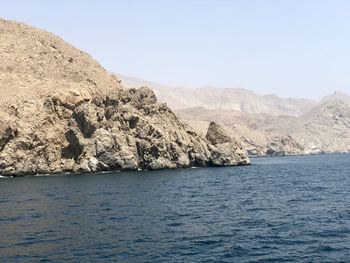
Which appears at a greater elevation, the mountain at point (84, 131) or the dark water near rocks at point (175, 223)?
the mountain at point (84, 131)

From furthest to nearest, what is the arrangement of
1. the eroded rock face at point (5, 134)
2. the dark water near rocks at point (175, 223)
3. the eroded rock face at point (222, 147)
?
the eroded rock face at point (222, 147) < the eroded rock face at point (5, 134) < the dark water near rocks at point (175, 223)

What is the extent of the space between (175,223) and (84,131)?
79.3m

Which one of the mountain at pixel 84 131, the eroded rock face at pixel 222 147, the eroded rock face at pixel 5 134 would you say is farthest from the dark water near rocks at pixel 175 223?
the eroded rock face at pixel 222 147

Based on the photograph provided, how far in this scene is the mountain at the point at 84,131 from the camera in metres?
119

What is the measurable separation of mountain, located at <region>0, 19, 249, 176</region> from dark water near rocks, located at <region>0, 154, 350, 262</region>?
3422cm

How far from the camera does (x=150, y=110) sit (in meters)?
140

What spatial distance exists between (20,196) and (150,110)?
7072 centimetres

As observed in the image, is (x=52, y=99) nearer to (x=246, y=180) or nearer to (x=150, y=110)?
(x=150, y=110)

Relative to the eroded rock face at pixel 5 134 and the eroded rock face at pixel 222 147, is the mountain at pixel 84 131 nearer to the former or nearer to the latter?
the eroded rock face at pixel 5 134

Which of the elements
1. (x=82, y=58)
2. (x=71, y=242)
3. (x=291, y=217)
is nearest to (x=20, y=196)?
(x=71, y=242)

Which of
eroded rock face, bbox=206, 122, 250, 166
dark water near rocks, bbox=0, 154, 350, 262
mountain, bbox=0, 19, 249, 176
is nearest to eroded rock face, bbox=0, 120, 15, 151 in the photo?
mountain, bbox=0, 19, 249, 176

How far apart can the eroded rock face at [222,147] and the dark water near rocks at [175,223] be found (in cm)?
6357

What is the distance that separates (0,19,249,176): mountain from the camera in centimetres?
11919

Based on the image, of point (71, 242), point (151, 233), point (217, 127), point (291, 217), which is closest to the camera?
point (71, 242)
